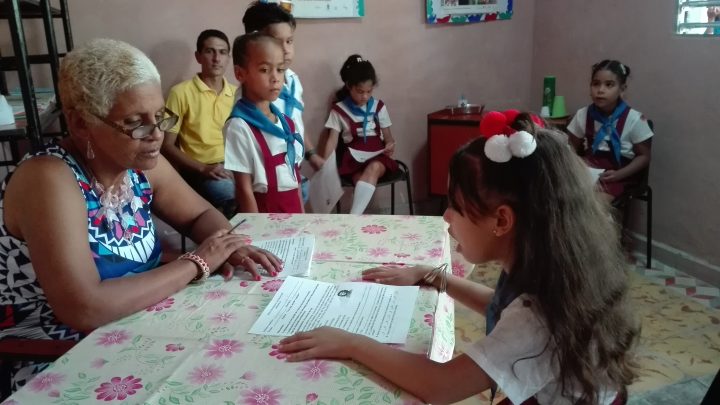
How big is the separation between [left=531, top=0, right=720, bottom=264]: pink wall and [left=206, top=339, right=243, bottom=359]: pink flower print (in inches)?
107

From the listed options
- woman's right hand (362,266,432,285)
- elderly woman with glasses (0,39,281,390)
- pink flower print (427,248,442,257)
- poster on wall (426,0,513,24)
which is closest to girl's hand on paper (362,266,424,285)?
woman's right hand (362,266,432,285)

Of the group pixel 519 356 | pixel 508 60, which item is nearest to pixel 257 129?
pixel 519 356

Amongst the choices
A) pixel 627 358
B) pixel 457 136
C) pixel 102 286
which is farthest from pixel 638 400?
pixel 457 136

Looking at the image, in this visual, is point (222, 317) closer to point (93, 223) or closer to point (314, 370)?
point (314, 370)

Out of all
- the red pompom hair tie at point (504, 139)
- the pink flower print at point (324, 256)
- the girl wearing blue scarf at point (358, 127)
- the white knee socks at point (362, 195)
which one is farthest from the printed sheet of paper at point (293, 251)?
the girl wearing blue scarf at point (358, 127)

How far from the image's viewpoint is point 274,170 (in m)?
2.16

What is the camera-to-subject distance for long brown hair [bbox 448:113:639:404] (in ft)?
3.08

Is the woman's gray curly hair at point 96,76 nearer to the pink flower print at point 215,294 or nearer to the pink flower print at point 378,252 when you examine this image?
the pink flower print at point 215,294

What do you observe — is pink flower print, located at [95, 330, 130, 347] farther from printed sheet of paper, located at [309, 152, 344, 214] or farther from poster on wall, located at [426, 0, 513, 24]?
poster on wall, located at [426, 0, 513, 24]

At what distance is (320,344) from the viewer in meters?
0.99

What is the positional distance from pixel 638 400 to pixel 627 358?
1.20m

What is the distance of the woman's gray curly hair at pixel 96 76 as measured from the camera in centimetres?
122

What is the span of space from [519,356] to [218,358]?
0.51 m

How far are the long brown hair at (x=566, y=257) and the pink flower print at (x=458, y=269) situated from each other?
61 cm
